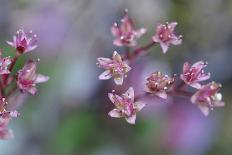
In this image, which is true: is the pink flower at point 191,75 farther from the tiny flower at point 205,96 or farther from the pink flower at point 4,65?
the pink flower at point 4,65

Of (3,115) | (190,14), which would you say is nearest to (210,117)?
(190,14)

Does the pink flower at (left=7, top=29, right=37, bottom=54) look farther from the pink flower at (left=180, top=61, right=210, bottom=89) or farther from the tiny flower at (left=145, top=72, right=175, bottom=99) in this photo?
the pink flower at (left=180, top=61, right=210, bottom=89)

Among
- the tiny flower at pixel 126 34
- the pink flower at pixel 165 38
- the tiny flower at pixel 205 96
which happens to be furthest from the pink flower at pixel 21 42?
the tiny flower at pixel 205 96

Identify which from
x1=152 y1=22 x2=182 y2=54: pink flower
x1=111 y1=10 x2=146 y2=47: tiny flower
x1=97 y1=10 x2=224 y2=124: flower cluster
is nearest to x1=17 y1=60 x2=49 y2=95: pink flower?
x1=97 y1=10 x2=224 y2=124: flower cluster

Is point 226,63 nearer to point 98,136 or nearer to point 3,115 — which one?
point 98,136

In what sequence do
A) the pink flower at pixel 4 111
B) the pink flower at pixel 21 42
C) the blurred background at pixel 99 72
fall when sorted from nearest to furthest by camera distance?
the pink flower at pixel 4 111
the pink flower at pixel 21 42
the blurred background at pixel 99 72

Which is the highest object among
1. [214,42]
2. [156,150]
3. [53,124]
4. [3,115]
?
[3,115]
